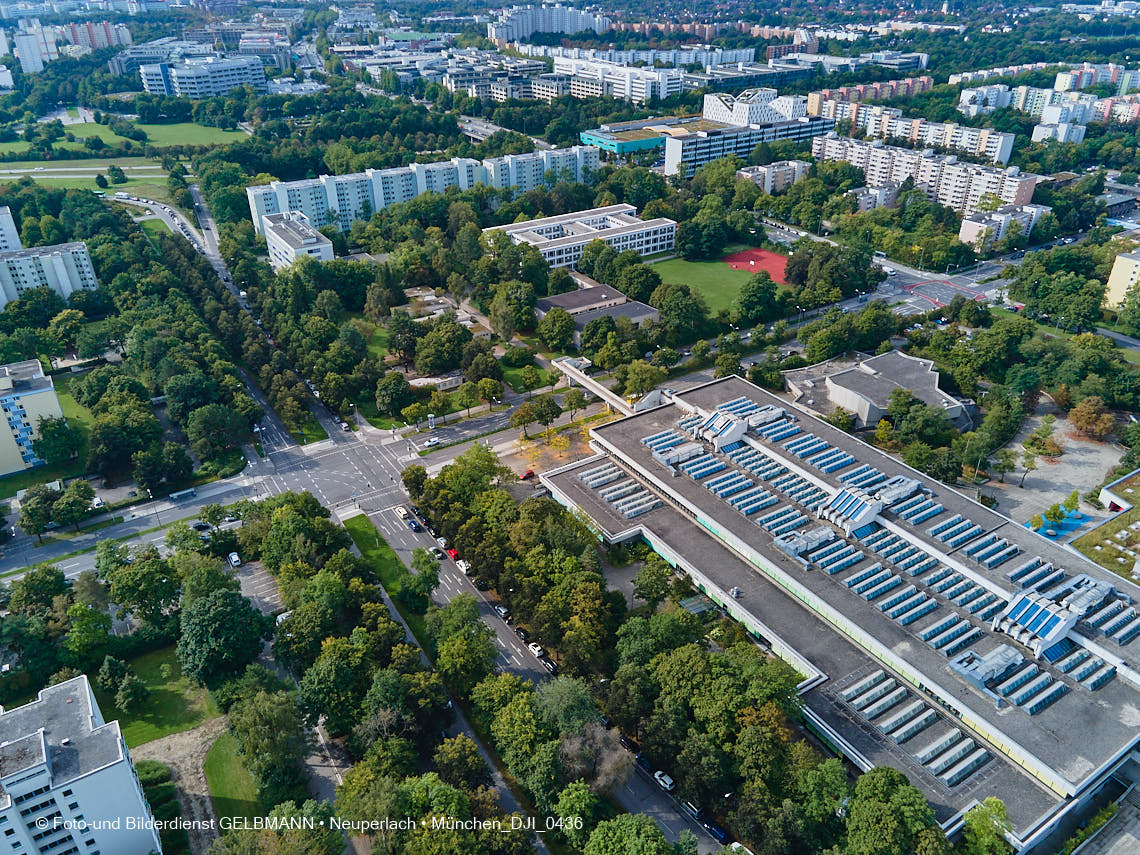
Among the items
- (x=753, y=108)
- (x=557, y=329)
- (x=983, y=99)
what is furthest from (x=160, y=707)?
(x=983, y=99)

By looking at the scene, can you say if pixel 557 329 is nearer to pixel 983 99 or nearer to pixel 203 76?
pixel 983 99

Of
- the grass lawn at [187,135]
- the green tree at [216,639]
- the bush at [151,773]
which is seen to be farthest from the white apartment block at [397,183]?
the bush at [151,773]

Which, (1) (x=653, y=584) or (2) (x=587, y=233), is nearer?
(1) (x=653, y=584)

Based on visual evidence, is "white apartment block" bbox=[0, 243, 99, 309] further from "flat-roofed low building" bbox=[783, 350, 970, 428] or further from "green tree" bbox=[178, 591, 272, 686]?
"flat-roofed low building" bbox=[783, 350, 970, 428]

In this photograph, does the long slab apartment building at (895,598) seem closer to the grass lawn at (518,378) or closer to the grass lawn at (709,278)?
the grass lawn at (518,378)

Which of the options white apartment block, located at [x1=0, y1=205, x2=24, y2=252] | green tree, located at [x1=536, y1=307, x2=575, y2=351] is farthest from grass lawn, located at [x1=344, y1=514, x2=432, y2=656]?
white apartment block, located at [x1=0, y1=205, x2=24, y2=252]

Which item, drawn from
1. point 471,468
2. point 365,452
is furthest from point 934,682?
point 365,452
